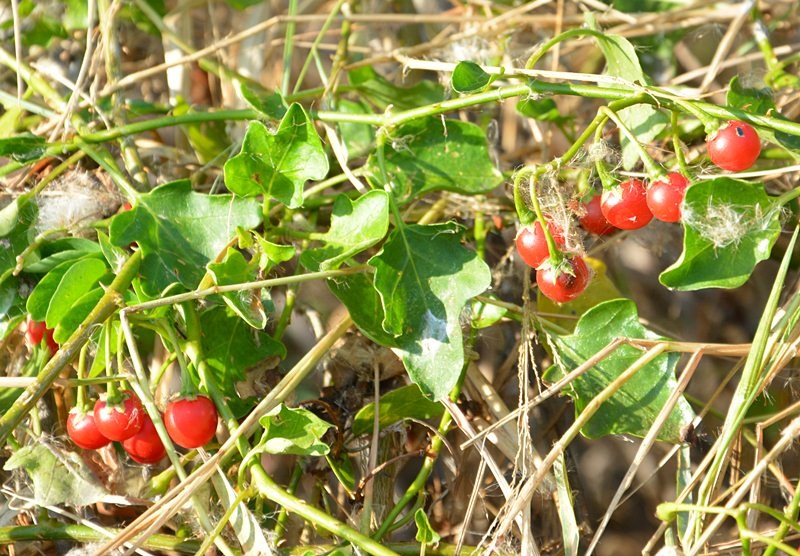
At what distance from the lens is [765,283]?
70.3 inches

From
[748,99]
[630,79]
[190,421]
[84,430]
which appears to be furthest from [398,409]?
[748,99]

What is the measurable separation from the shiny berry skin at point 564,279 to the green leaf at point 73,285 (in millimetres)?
518

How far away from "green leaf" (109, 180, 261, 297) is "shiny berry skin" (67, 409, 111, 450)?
18cm

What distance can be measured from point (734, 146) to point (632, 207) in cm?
12

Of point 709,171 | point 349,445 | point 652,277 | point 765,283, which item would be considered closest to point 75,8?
point 349,445

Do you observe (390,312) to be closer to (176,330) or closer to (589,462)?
(176,330)

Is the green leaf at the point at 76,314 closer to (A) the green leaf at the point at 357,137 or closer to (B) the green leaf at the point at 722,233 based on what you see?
(A) the green leaf at the point at 357,137

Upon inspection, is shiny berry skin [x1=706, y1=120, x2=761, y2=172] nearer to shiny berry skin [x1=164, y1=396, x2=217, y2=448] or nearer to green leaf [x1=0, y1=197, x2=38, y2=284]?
shiny berry skin [x1=164, y1=396, x2=217, y2=448]

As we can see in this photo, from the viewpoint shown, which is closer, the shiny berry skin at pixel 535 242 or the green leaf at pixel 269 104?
the shiny berry skin at pixel 535 242

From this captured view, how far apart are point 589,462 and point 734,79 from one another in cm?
96

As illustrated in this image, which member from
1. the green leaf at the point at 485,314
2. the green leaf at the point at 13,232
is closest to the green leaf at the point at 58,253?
the green leaf at the point at 13,232

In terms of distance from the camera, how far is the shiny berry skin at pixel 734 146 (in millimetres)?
970

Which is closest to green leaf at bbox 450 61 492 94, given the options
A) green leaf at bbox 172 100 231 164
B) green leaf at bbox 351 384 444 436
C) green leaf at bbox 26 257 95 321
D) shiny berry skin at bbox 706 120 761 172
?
shiny berry skin at bbox 706 120 761 172

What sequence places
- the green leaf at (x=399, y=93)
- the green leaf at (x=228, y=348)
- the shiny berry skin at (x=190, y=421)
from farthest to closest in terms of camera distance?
the green leaf at (x=399, y=93)
the green leaf at (x=228, y=348)
the shiny berry skin at (x=190, y=421)
